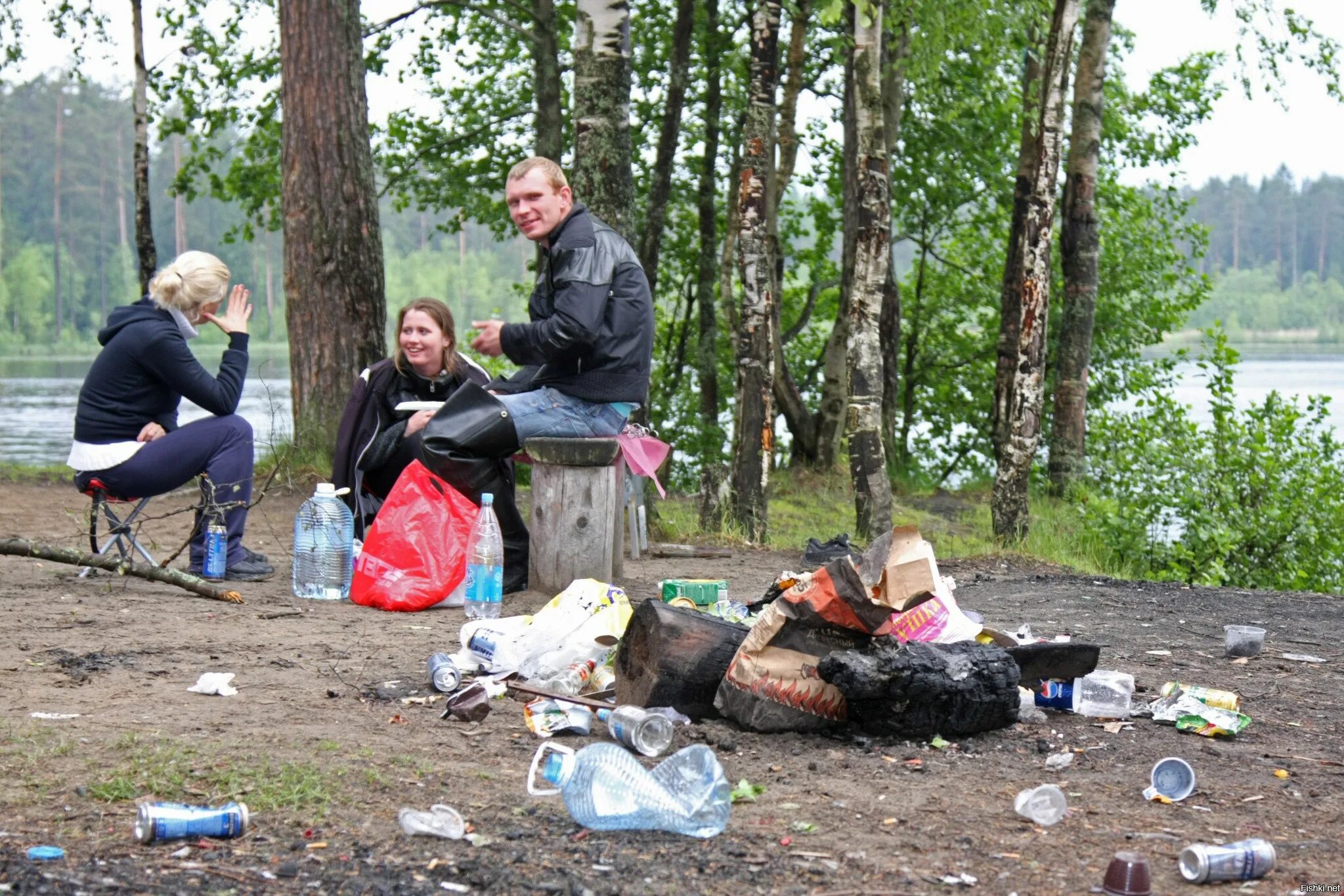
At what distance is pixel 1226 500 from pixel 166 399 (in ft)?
26.9

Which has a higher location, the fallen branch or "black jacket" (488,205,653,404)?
"black jacket" (488,205,653,404)

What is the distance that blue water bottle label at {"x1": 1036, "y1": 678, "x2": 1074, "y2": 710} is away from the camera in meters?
4.50

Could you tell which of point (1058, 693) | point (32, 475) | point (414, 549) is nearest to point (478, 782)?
point (1058, 693)

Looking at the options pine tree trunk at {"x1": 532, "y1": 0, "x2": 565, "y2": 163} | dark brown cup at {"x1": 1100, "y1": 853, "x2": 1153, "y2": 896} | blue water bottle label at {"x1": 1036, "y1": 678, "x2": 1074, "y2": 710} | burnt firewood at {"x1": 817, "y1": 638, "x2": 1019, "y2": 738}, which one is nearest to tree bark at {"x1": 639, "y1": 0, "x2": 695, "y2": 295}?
pine tree trunk at {"x1": 532, "y1": 0, "x2": 565, "y2": 163}

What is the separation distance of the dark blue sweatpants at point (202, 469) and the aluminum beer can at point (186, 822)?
3.36 m

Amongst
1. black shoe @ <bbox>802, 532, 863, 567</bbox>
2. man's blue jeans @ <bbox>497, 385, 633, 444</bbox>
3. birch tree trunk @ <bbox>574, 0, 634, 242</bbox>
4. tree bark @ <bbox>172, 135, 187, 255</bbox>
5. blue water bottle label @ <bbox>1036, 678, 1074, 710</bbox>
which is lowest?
blue water bottle label @ <bbox>1036, 678, 1074, 710</bbox>

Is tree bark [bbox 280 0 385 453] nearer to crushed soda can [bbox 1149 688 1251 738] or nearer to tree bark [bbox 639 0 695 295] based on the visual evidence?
tree bark [bbox 639 0 695 295]

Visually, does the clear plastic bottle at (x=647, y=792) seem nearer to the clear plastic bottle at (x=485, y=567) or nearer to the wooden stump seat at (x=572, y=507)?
the clear plastic bottle at (x=485, y=567)

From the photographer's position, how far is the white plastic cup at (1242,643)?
565cm

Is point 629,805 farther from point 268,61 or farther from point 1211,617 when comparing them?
point 268,61

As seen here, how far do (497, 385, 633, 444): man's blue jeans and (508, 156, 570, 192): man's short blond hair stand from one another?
0.97 meters

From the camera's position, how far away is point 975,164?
1830 cm

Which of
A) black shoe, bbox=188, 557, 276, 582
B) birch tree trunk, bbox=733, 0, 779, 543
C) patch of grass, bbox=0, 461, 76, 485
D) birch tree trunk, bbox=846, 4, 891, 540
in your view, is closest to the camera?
black shoe, bbox=188, 557, 276, 582

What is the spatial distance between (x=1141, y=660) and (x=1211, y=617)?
143 centimetres
